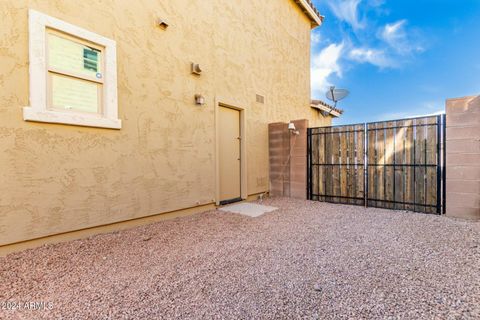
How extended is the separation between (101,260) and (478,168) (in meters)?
6.22

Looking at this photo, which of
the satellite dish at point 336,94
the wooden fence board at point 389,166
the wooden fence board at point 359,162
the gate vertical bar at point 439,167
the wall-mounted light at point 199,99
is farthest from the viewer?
the satellite dish at point 336,94

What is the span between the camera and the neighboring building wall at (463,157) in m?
3.92

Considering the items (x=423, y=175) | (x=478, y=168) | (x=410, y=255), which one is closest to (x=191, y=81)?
(x=410, y=255)

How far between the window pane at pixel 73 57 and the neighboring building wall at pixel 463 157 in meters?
6.37

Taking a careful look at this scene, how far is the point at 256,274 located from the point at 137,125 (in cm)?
306

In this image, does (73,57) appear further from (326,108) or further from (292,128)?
(326,108)

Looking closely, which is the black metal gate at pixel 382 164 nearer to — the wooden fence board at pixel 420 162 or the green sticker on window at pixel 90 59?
the wooden fence board at pixel 420 162

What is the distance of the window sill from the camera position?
106 inches

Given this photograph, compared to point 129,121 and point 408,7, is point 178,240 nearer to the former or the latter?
point 129,121

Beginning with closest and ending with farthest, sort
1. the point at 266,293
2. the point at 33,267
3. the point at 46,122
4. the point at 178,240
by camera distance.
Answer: the point at 266,293, the point at 33,267, the point at 46,122, the point at 178,240

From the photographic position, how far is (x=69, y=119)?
2.99 m

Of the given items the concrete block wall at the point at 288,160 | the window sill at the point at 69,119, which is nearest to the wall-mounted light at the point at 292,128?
the concrete block wall at the point at 288,160

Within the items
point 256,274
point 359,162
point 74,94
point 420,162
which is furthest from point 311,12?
point 256,274

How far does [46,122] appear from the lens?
9.28 feet
